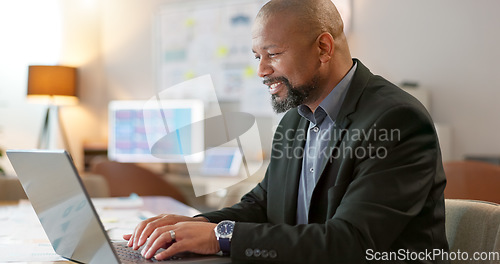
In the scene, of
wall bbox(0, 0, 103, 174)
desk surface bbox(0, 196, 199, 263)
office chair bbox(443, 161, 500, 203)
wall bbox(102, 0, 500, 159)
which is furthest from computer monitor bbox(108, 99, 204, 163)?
office chair bbox(443, 161, 500, 203)

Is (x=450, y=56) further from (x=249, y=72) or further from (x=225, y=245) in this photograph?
(x=225, y=245)

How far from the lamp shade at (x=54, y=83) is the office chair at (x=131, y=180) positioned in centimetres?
133

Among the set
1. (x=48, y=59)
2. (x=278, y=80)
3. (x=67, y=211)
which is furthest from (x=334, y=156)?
(x=48, y=59)

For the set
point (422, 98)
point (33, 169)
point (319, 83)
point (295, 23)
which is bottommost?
point (422, 98)

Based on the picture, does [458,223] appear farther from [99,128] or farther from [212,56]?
[99,128]

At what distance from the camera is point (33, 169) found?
45.3 inches

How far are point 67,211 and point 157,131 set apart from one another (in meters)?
4.22

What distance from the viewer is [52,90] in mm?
5441

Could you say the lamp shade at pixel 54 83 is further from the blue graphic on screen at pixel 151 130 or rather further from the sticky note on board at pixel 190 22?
the sticky note on board at pixel 190 22

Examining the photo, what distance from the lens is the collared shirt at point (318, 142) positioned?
54.7 inches

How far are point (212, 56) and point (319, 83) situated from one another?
4.04 m

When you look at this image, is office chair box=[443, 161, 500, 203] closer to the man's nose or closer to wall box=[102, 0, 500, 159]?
the man's nose

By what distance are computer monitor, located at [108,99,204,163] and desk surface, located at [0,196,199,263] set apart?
7.85 feet

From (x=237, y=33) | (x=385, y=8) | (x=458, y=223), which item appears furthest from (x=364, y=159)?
(x=237, y=33)
